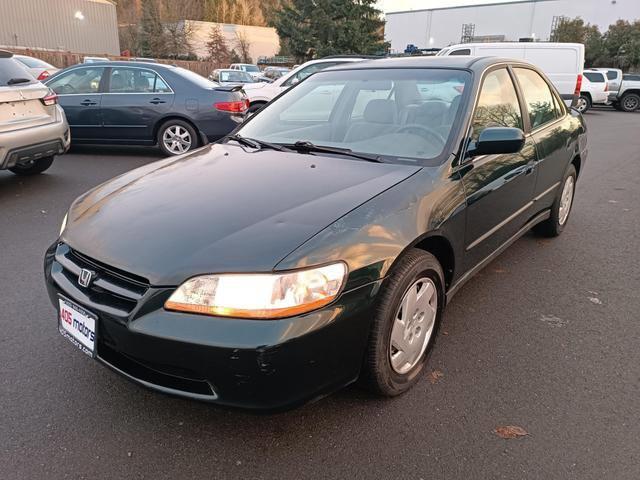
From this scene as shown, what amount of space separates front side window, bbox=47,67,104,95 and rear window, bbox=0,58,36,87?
2.28 meters

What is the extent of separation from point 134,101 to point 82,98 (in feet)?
2.91

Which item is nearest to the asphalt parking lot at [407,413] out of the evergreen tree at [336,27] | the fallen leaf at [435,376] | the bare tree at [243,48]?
the fallen leaf at [435,376]

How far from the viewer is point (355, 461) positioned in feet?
6.91

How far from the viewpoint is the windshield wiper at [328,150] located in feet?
9.40

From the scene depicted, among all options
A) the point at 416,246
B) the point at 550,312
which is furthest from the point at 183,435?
the point at 550,312

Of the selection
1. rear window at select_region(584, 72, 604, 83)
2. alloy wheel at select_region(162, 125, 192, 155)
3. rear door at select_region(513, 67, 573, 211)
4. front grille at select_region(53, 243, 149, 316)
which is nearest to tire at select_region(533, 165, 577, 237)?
rear door at select_region(513, 67, 573, 211)

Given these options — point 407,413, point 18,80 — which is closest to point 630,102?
point 18,80

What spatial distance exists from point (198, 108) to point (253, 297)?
675 cm

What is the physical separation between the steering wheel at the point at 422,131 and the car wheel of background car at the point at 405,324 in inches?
29.6

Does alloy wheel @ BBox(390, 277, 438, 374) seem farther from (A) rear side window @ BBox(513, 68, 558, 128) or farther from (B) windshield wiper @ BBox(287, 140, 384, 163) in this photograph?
(A) rear side window @ BBox(513, 68, 558, 128)

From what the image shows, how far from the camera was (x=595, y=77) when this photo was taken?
2062 centimetres

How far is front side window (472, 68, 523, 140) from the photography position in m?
3.09

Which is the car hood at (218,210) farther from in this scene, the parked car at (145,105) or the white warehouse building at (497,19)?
the white warehouse building at (497,19)

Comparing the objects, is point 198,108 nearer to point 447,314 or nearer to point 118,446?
point 447,314
